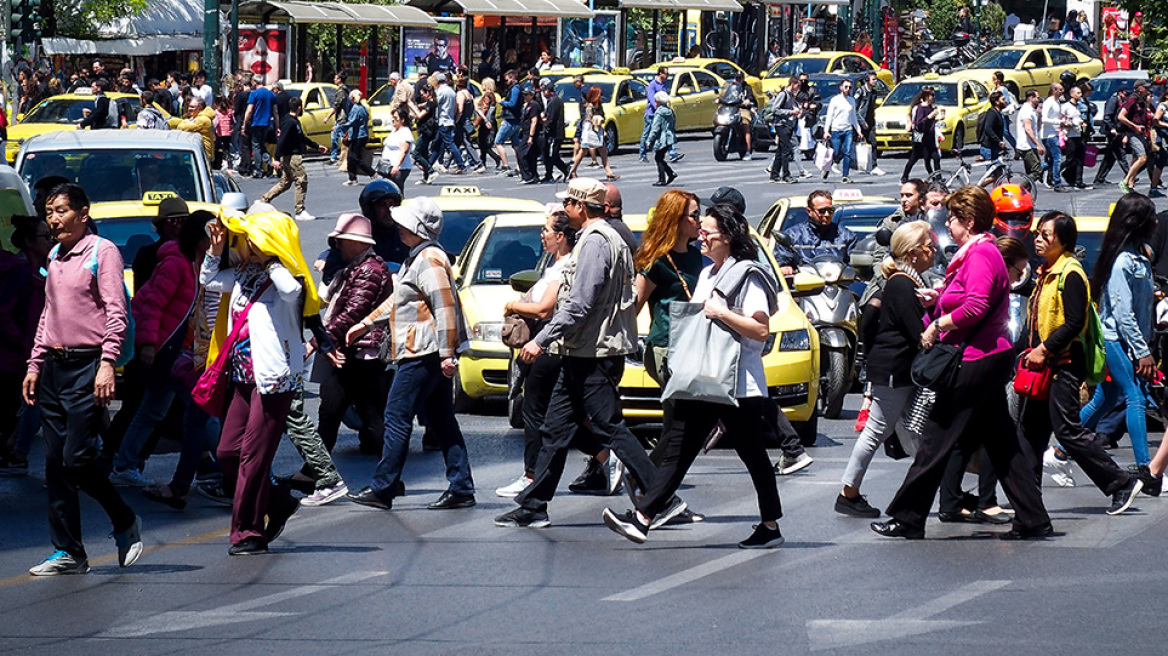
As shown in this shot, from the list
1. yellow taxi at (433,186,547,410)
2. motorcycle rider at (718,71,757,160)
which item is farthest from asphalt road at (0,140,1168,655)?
motorcycle rider at (718,71,757,160)

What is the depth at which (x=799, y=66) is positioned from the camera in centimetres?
4372

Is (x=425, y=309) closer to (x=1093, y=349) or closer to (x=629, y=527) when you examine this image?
(x=629, y=527)

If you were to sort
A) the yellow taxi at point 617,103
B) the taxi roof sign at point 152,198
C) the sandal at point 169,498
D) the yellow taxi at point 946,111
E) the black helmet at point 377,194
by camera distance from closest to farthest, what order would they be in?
1. the sandal at point 169,498
2. the black helmet at point 377,194
3. the taxi roof sign at point 152,198
4. the yellow taxi at point 946,111
5. the yellow taxi at point 617,103

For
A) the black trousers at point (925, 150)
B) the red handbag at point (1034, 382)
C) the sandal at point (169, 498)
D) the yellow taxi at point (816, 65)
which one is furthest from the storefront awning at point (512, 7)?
the red handbag at point (1034, 382)

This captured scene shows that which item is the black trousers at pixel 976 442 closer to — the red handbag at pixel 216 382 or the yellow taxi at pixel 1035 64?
the red handbag at pixel 216 382

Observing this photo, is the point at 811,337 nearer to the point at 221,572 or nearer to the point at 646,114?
the point at 221,572

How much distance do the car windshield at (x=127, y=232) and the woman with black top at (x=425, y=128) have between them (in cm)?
1715

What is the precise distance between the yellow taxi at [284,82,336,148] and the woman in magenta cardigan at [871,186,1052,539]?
29.1 metres

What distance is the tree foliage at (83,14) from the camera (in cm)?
4612

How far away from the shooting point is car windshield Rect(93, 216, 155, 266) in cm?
A: 1454

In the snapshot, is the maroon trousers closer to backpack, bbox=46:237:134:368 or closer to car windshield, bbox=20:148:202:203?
backpack, bbox=46:237:134:368

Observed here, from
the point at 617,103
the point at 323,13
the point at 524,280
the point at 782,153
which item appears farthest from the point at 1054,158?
the point at 524,280

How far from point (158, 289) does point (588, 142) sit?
2266cm

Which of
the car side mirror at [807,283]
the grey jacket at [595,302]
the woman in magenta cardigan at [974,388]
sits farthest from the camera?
the car side mirror at [807,283]
